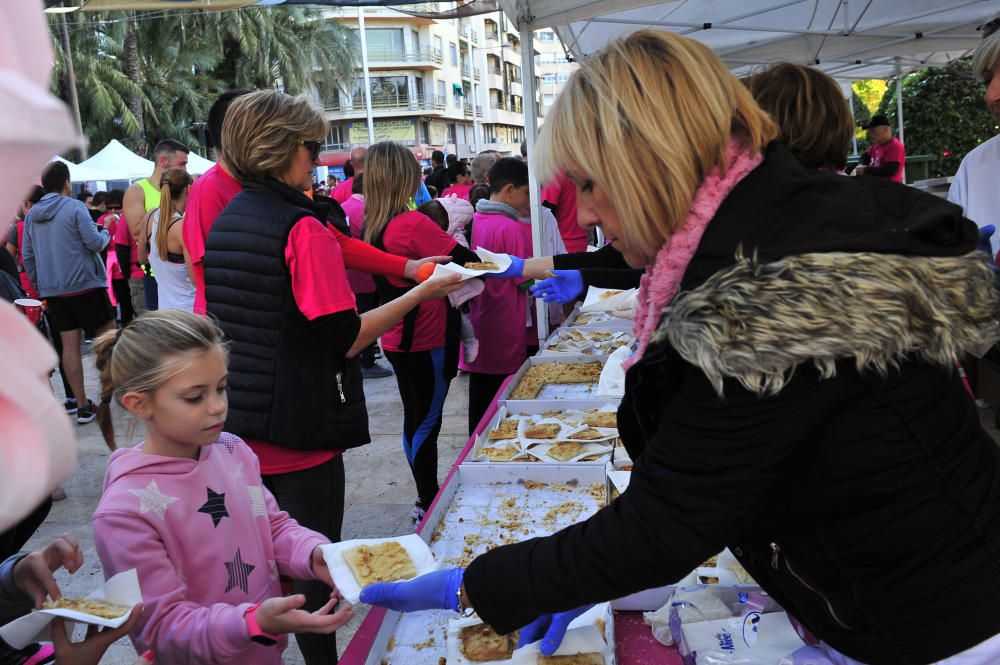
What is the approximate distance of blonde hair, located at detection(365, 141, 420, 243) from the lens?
3.66 m

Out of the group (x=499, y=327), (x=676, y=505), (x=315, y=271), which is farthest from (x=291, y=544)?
(x=499, y=327)

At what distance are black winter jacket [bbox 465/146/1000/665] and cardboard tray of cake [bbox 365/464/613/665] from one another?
26.5 inches

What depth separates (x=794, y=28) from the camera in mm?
7531

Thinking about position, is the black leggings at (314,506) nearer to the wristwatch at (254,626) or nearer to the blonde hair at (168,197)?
the wristwatch at (254,626)

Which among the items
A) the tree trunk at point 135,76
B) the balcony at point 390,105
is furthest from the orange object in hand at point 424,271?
the balcony at point 390,105

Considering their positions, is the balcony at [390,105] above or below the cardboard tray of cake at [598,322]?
above

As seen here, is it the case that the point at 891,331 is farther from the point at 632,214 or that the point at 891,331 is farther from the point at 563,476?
the point at 563,476

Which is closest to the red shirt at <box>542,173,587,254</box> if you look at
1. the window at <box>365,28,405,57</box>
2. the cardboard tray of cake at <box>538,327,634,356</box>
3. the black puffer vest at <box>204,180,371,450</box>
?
the cardboard tray of cake at <box>538,327,634,356</box>

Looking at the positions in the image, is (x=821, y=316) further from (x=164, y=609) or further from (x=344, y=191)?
(x=344, y=191)

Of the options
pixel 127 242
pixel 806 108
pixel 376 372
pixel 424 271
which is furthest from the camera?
pixel 376 372

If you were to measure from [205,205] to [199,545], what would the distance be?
140cm

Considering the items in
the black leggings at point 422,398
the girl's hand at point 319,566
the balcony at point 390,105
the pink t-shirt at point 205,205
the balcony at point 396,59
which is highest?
the balcony at point 396,59

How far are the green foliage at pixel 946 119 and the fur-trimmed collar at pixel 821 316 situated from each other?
49.8ft

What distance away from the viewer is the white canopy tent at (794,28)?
243 inches
